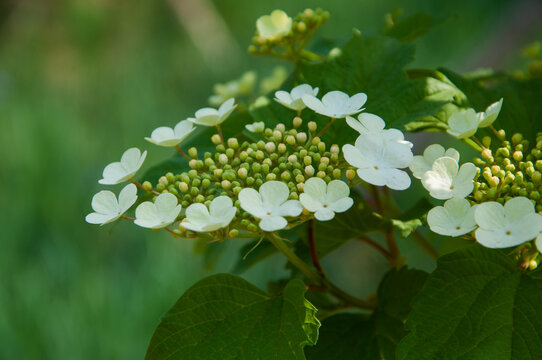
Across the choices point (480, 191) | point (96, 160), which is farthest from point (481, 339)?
point (96, 160)

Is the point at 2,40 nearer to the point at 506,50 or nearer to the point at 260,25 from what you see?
the point at 506,50

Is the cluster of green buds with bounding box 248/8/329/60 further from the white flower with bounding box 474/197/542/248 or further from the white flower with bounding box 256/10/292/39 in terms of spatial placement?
the white flower with bounding box 474/197/542/248

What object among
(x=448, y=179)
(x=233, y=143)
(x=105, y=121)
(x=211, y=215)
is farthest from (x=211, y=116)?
(x=105, y=121)

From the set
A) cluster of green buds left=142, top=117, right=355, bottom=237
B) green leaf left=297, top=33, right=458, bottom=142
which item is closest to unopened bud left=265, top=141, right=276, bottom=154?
cluster of green buds left=142, top=117, right=355, bottom=237

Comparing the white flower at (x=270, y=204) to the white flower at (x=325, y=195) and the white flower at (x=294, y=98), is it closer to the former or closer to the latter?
the white flower at (x=325, y=195)

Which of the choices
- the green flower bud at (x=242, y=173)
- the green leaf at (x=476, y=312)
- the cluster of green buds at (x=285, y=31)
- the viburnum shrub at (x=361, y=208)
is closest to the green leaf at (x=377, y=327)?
the viburnum shrub at (x=361, y=208)
